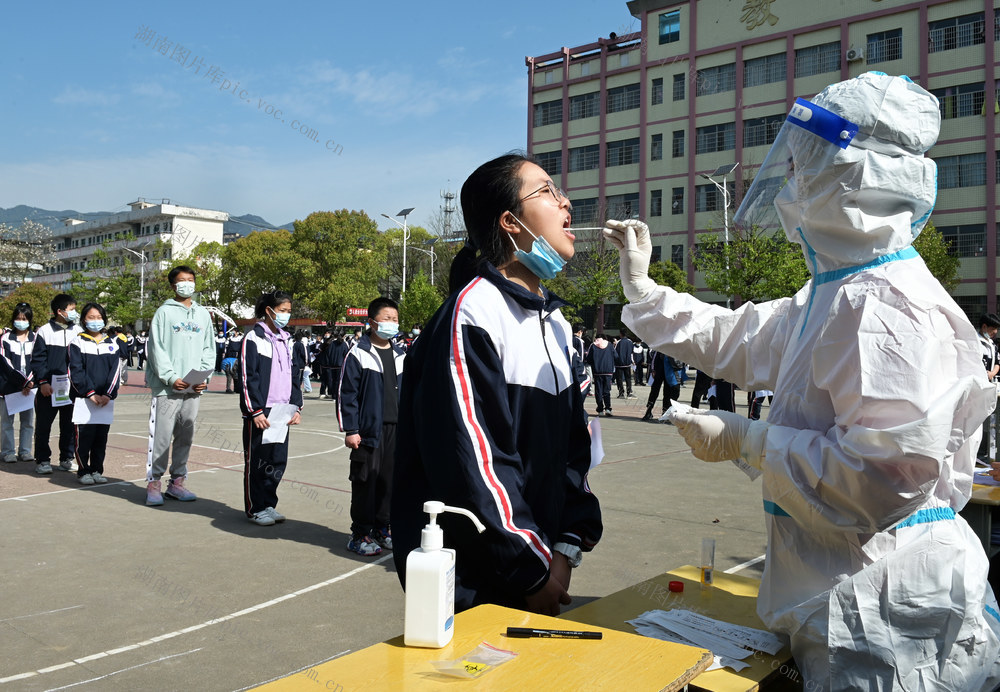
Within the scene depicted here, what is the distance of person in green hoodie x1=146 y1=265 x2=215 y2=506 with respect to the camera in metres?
7.21

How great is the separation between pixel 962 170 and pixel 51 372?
124 ft

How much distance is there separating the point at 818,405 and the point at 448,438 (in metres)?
1.04

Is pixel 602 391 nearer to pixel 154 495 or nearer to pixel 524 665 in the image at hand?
pixel 154 495

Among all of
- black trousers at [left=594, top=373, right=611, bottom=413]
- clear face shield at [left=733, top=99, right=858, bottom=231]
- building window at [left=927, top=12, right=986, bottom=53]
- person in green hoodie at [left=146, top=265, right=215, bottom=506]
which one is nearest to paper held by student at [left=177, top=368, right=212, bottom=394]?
person in green hoodie at [left=146, top=265, right=215, bottom=506]

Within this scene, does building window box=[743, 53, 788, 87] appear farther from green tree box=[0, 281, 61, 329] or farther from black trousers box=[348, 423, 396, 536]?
green tree box=[0, 281, 61, 329]

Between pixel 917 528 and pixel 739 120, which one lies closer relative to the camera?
pixel 917 528

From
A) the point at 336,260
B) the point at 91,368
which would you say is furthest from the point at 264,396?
the point at 336,260

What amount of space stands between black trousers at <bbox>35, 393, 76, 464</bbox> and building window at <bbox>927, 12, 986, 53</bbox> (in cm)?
3886

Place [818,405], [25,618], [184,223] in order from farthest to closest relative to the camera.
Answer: [184,223], [25,618], [818,405]

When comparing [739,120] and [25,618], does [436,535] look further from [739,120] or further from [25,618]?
[739,120]

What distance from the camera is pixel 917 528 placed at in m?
2.04

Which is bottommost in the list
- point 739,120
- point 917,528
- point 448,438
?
point 917,528

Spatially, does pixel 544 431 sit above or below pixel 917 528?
above

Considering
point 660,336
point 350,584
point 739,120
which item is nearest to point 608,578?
point 350,584
